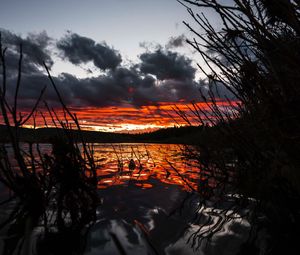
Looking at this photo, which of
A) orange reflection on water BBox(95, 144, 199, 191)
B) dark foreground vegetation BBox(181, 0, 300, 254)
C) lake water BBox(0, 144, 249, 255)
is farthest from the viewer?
orange reflection on water BBox(95, 144, 199, 191)

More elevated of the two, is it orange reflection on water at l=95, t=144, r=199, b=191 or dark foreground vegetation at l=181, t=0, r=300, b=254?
dark foreground vegetation at l=181, t=0, r=300, b=254

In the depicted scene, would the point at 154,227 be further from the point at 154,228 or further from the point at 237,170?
the point at 237,170

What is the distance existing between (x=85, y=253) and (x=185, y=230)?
3.93 ft

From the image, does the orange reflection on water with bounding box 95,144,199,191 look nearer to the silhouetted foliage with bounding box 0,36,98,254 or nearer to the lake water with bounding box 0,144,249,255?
the lake water with bounding box 0,144,249,255

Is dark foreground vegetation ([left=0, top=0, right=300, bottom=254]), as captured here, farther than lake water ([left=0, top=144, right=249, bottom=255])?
No

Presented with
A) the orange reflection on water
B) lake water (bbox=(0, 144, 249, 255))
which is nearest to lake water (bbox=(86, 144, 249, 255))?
lake water (bbox=(0, 144, 249, 255))

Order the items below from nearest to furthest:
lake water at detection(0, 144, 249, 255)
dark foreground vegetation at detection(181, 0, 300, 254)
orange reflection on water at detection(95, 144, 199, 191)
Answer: dark foreground vegetation at detection(181, 0, 300, 254) < lake water at detection(0, 144, 249, 255) < orange reflection on water at detection(95, 144, 199, 191)

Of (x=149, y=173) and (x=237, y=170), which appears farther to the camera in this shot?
(x=149, y=173)

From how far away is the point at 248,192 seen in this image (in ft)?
8.90

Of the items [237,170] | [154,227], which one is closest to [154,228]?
[154,227]

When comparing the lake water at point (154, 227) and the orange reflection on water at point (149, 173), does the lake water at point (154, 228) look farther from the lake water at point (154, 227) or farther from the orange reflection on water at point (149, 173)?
the orange reflection on water at point (149, 173)

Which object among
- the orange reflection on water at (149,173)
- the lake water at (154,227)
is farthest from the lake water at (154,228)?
the orange reflection on water at (149,173)

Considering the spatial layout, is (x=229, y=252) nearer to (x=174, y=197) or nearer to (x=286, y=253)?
(x=286, y=253)

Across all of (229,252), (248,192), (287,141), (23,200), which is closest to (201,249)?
(229,252)
